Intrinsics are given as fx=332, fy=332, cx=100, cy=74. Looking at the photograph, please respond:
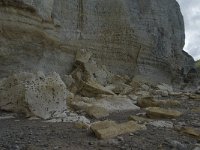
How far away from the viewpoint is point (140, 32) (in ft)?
63.8

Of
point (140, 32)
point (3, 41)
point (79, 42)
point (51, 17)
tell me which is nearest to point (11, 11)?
point (3, 41)

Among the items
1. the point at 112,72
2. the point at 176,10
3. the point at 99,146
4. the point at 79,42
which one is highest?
the point at 176,10

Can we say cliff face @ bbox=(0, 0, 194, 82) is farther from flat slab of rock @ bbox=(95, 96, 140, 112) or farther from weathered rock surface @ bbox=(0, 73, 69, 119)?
flat slab of rock @ bbox=(95, 96, 140, 112)

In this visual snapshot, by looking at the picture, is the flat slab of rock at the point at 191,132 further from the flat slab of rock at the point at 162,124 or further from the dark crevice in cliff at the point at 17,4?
the dark crevice in cliff at the point at 17,4

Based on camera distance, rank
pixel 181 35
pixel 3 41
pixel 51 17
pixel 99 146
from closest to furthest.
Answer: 1. pixel 99 146
2. pixel 3 41
3. pixel 51 17
4. pixel 181 35

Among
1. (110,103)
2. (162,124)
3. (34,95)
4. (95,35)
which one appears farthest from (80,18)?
(162,124)

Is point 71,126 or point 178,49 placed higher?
point 178,49

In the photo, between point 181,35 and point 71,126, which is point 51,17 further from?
point 181,35

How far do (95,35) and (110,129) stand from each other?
36.9 feet

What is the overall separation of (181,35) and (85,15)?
1129 centimetres

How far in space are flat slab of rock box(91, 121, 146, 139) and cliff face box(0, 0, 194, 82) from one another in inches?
237

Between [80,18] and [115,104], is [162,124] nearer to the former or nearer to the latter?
[115,104]

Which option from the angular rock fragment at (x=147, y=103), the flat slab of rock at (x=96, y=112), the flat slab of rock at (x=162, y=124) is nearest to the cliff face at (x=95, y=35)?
the flat slab of rock at (x=96, y=112)

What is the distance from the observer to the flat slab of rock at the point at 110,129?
5.78 meters
